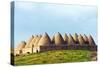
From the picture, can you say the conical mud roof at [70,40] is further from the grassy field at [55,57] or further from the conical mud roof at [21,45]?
the conical mud roof at [21,45]

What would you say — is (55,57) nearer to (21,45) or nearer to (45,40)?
(45,40)

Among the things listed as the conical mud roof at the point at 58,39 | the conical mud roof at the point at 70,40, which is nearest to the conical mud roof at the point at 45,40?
the conical mud roof at the point at 58,39

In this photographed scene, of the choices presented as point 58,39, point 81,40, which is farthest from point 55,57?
point 81,40

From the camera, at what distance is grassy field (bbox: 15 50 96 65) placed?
225cm

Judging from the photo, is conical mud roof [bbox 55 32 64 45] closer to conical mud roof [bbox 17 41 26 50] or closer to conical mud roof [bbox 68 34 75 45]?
conical mud roof [bbox 68 34 75 45]

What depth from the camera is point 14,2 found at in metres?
2.20

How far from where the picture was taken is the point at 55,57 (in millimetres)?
2389

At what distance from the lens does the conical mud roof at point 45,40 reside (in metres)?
2.33

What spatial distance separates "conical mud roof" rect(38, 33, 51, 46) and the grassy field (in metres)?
0.10

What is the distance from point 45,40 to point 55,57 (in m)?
0.23

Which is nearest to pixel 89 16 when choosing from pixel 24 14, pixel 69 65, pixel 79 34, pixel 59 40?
pixel 79 34

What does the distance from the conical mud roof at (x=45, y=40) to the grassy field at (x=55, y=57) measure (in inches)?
3.9

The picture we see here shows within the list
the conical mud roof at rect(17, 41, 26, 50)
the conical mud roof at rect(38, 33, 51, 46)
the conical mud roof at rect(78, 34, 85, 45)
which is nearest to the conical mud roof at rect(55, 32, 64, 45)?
the conical mud roof at rect(38, 33, 51, 46)

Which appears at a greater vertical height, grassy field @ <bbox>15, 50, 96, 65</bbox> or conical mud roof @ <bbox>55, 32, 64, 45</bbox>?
conical mud roof @ <bbox>55, 32, 64, 45</bbox>
